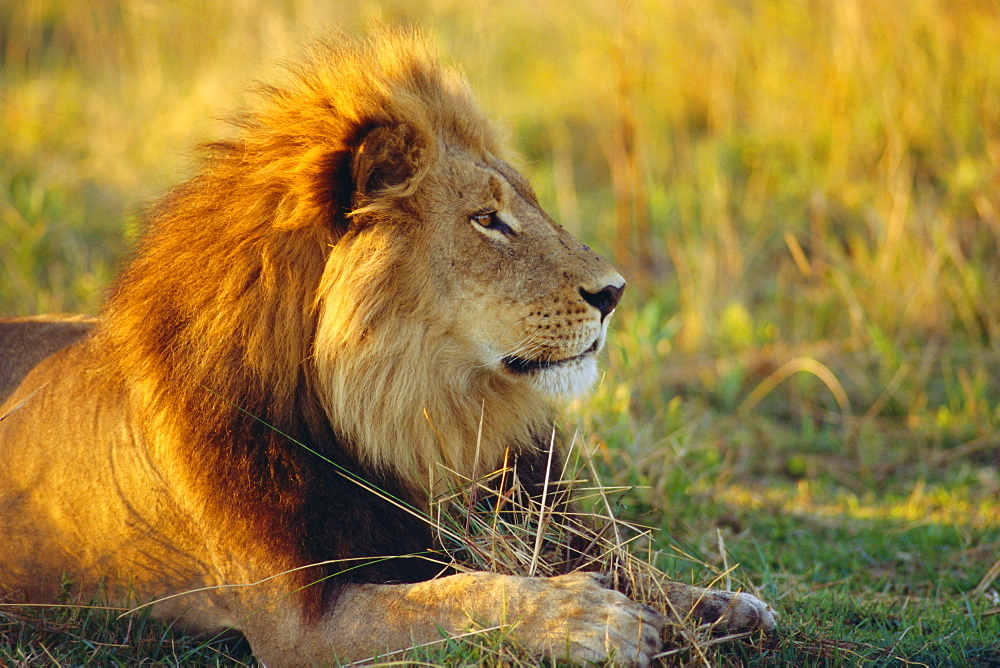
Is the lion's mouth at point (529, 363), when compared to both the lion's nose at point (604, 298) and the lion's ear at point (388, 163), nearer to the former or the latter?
the lion's nose at point (604, 298)

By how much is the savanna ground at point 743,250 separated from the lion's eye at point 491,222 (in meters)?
0.76

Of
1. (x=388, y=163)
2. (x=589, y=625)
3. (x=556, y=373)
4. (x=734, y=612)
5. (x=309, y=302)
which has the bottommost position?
(x=734, y=612)

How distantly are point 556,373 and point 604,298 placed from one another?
0.24 metres

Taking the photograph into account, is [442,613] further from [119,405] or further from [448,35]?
[448,35]

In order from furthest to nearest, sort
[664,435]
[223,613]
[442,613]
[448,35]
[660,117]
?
[448,35] → [660,117] → [664,435] → [223,613] → [442,613]

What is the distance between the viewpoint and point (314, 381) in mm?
2555

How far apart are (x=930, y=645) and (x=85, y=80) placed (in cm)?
883

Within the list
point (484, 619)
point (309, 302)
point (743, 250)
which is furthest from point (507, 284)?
point (743, 250)

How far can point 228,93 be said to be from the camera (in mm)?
7344

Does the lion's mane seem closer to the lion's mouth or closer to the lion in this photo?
the lion

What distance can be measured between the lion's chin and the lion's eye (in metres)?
0.36

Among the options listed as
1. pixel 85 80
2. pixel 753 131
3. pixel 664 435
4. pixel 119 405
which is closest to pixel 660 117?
pixel 753 131

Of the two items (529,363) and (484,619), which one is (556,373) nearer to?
(529,363)

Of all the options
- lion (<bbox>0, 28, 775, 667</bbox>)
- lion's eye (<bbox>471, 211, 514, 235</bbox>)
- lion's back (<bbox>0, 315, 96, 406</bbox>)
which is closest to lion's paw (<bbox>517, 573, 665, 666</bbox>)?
lion (<bbox>0, 28, 775, 667</bbox>)
